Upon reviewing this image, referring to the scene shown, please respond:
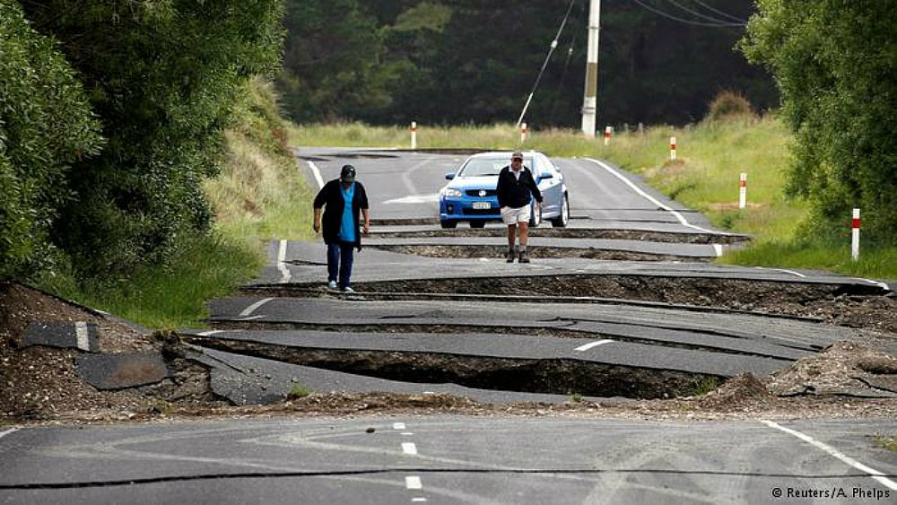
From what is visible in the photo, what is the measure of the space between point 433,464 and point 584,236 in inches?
818

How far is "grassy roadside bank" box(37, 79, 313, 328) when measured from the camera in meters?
18.7

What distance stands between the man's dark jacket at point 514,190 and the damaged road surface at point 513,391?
1.18m

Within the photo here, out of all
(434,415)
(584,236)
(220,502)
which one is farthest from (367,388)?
(584,236)

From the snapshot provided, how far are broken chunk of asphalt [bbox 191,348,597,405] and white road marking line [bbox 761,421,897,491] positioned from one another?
2.70 meters

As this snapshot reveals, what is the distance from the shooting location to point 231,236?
26.6 meters

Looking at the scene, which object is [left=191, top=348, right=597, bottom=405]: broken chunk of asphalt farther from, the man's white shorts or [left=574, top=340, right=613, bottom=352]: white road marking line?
the man's white shorts

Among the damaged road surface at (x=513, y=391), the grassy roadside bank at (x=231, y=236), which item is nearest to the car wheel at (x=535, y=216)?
the damaged road surface at (x=513, y=391)

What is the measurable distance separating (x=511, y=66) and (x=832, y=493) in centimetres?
7287

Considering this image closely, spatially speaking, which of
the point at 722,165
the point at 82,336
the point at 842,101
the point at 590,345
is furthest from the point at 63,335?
the point at 722,165

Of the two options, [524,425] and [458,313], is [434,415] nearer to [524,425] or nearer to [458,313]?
[524,425]

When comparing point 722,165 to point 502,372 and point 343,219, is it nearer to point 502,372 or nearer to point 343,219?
point 343,219

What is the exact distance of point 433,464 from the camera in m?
9.59

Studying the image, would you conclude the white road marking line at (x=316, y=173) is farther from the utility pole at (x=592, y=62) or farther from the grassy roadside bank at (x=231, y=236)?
the utility pole at (x=592, y=62)

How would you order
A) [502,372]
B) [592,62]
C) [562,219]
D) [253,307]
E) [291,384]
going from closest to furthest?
[291,384]
[502,372]
[253,307]
[562,219]
[592,62]
